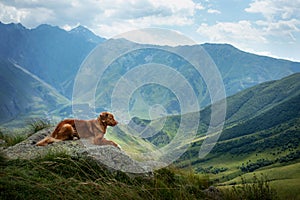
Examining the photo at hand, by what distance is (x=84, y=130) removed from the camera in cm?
1280

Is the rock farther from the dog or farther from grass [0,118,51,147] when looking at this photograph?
grass [0,118,51,147]

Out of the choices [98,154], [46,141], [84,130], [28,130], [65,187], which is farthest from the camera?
[28,130]

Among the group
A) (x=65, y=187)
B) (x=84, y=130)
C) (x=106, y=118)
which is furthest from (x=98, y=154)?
(x=65, y=187)

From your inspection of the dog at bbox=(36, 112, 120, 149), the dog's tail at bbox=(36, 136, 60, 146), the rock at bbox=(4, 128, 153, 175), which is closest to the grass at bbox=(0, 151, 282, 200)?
the rock at bbox=(4, 128, 153, 175)

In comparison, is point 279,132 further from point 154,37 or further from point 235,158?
point 154,37

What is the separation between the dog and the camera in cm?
1258

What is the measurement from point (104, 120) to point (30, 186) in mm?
7413

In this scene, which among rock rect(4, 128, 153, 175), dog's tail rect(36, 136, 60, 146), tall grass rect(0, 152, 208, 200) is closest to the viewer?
tall grass rect(0, 152, 208, 200)

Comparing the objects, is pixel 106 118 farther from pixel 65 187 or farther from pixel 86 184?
pixel 86 184

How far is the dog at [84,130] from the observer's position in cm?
1258

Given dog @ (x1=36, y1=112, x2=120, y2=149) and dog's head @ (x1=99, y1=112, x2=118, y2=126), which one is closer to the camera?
dog @ (x1=36, y1=112, x2=120, y2=149)

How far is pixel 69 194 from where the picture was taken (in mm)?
5266

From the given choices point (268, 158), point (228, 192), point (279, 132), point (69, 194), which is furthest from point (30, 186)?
point (279, 132)

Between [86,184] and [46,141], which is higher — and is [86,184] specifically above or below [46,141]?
above
